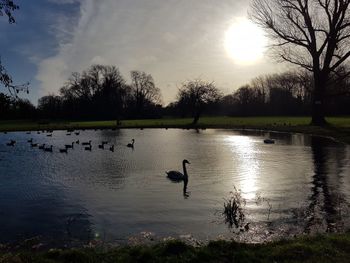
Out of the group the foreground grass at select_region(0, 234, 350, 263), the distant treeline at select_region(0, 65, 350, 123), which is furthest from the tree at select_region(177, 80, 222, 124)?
the foreground grass at select_region(0, 234, 350, 263)

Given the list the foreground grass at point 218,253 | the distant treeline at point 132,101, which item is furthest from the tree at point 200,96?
the foreground grass at point 218,253

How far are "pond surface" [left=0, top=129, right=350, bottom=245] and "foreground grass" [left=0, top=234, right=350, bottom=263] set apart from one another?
1.83m

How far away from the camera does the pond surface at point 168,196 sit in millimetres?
11320

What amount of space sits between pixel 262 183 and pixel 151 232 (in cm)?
845

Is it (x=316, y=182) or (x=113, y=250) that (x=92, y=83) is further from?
(x=113, y=250)

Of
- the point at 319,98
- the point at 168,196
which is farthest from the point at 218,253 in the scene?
the point at 319,98

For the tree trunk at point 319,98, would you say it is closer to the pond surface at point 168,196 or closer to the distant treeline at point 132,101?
the pond surface at point 168,196

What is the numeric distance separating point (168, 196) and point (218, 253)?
7.67 meters

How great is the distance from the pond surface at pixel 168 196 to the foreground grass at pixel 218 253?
6.01 ft

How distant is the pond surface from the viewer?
37.1ft

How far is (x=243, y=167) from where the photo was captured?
2328 centimetres

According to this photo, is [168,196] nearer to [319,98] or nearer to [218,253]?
[218,253]

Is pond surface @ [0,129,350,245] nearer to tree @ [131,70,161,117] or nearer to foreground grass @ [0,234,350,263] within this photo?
foreground grass @ [0,234,350,263]

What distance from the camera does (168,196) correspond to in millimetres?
15734
